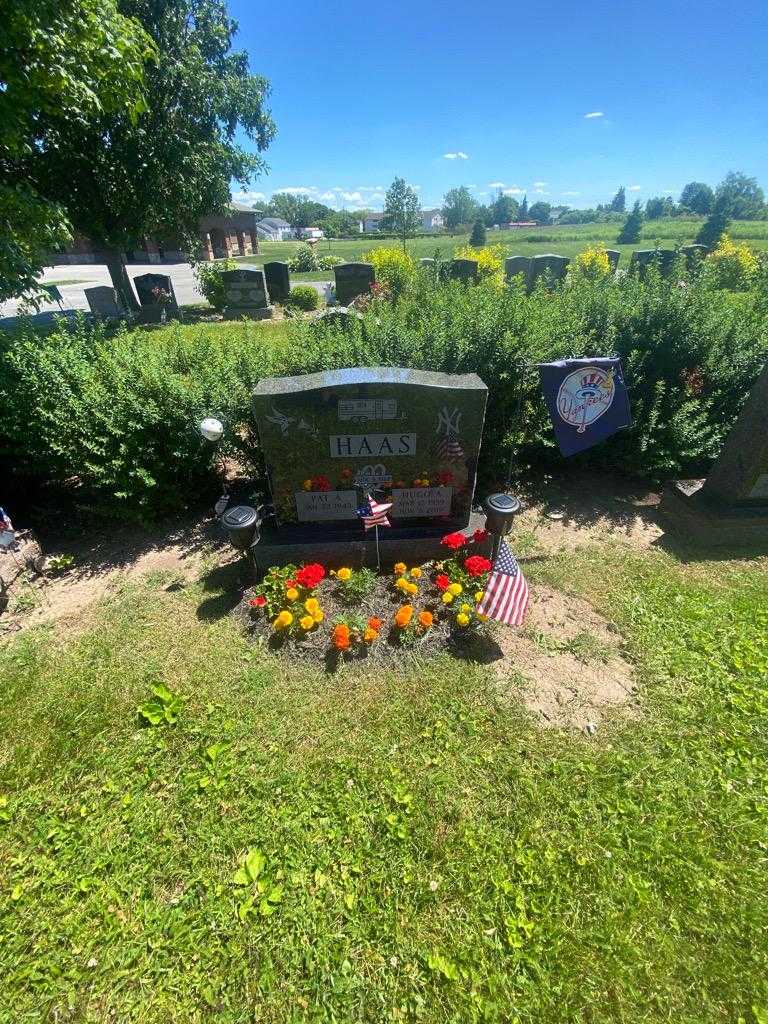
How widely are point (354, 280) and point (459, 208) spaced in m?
127

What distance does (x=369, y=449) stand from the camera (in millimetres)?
4672

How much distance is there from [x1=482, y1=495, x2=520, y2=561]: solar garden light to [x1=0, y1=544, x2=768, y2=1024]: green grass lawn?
1444mm

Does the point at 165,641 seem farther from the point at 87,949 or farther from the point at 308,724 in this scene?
the point at 87,949

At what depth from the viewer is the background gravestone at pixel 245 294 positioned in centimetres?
1789

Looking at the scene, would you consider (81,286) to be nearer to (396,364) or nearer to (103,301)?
(103,301)

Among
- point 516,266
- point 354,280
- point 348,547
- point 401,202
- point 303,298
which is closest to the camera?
point 348,547

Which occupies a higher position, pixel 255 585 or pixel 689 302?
pixel 689 302

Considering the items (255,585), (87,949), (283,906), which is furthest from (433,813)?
(255,585)

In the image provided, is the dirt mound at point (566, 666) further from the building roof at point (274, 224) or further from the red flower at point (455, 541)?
the building roof at point (274, 224)

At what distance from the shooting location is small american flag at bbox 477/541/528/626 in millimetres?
3912

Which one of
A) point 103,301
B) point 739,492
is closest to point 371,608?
point 739,492

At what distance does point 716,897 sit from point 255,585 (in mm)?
4191

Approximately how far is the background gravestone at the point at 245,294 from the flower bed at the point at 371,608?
1667 cm

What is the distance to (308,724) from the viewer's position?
3.47m
